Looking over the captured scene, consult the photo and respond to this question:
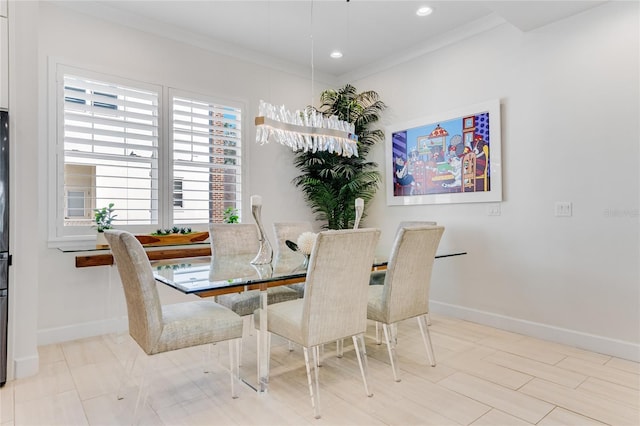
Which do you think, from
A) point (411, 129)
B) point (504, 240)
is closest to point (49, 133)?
point (411, 129)

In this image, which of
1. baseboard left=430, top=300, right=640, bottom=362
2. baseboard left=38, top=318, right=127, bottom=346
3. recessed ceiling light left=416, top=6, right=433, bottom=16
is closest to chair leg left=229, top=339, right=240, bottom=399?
baseboard left=38, top=318, right=127, bottom=346

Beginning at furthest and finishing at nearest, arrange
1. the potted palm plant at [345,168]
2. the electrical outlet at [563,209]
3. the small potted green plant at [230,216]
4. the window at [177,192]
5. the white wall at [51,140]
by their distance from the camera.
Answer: the potted palm plant at [345,168]
the small potted green plant at [230,216]
the window at [177,192]
the electrical outlet at [563,209]
the white wall at [51,140]

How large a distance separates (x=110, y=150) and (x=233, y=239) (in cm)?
147

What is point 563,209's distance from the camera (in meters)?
3.21

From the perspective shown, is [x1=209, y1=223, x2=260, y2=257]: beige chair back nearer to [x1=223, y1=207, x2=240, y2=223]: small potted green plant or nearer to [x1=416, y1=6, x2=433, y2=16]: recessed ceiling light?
[x1=223, y1=207, x2=240, y2=223]: small potted green plant

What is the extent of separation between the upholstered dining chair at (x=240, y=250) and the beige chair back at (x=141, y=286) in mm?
932

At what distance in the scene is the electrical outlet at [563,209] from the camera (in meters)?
3.17

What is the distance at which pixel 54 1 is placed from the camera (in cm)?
326

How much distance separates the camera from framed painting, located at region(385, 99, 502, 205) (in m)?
3.67

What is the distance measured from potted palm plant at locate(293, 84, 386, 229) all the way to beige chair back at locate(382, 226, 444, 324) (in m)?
2.13

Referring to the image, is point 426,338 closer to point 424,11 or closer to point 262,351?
point 262,351

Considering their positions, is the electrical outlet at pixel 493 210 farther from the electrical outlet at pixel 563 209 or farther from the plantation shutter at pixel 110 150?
the plantation shutter at pixel 110 150

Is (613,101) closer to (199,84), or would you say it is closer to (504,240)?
(504,240)

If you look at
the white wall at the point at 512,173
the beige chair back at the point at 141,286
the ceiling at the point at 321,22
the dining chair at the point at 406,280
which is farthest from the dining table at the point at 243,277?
the ceiling at the point at 321,22
